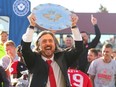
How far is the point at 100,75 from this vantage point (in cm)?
712

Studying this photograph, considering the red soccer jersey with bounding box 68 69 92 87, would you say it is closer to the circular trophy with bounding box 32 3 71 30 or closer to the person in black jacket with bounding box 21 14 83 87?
the person in black jacket with bounding box 21 14 83 87

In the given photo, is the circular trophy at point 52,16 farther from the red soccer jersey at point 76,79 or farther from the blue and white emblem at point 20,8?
the blue and white emblem at point 20,8

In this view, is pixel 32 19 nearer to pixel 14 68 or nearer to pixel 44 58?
pixel 44 58

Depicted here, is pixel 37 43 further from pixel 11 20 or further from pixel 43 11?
pixel 11 20

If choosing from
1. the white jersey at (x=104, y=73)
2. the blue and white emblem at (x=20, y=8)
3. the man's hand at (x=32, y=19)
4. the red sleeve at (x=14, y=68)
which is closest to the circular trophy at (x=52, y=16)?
the man's hand at (x=32, y=19)

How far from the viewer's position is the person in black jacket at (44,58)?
13.9ft

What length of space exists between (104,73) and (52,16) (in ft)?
8.06

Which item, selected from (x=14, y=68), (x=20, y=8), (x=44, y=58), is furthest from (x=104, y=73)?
(x=20, y=8)

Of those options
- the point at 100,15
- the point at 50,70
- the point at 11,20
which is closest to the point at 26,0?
the point at 11,20

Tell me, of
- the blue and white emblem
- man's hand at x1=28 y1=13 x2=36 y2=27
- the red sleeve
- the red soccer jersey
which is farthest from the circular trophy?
the blue and white emblem

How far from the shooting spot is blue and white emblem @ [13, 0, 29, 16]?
9555mm

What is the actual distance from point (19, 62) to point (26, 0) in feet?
11.5

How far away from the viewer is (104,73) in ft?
23.3

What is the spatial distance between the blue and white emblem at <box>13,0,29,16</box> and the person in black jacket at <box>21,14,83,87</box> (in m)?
5.22
